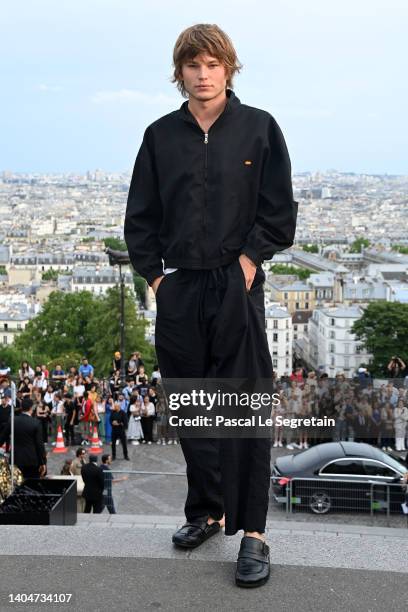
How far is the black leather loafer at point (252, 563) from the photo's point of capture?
3562 mm

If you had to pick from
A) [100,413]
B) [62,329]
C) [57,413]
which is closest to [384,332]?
[62,329]

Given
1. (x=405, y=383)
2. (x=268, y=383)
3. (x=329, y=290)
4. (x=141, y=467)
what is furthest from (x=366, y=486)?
(x=329, y=290)

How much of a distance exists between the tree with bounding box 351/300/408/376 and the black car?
48496 mm

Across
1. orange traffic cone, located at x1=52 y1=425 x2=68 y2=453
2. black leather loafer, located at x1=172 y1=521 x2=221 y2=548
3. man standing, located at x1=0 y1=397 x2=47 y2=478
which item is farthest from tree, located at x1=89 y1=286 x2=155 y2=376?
black leather loafer, located at x1=172 y1=521 x2=221 y2=548

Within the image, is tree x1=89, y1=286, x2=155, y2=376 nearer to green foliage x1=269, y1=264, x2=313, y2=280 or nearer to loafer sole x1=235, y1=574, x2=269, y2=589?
loafer sole x1=235, y1=574, x2=269, y2=589

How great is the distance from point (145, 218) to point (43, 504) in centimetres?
234

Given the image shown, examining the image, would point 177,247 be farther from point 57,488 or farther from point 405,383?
point 405,383

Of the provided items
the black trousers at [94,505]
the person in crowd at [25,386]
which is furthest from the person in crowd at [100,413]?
the black trousers at [94,505]

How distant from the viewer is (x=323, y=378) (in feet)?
37.4

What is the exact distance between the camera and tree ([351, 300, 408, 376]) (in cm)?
5950

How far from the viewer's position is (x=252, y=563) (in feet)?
11.9

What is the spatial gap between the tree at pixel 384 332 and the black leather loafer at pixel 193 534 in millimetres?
54934

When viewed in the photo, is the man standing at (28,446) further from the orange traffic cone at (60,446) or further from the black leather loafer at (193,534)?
the orange traffic cone at (60,446)

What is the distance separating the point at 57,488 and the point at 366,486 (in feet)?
15.0
